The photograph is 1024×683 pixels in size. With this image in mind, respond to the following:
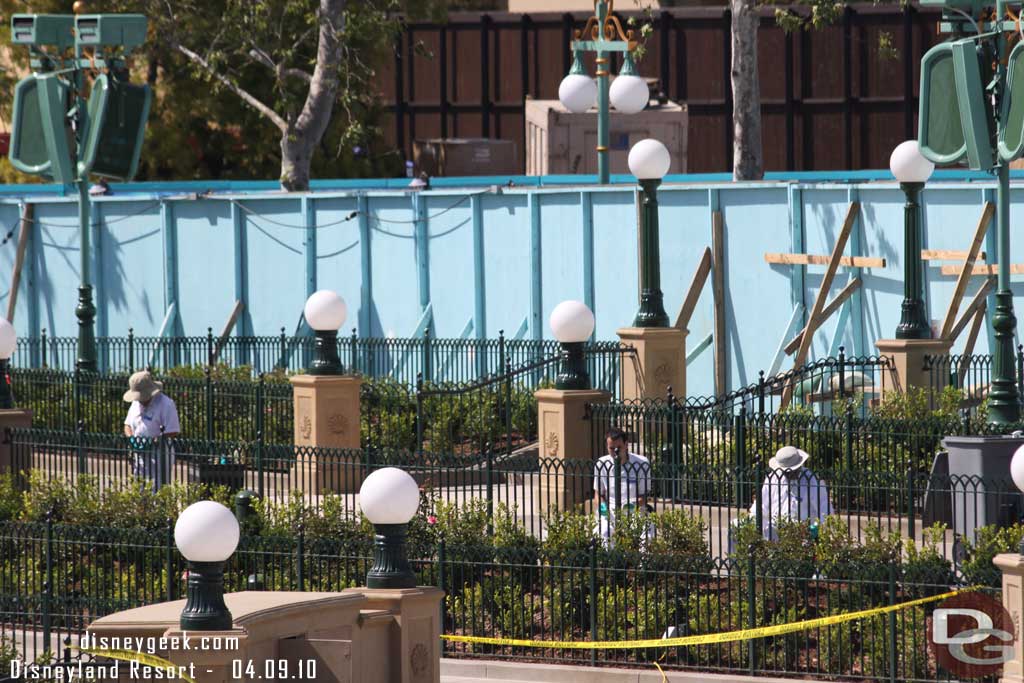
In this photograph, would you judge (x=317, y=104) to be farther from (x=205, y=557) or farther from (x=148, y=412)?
(x=205, y=557)

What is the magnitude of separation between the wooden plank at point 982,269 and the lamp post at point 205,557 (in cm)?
1270

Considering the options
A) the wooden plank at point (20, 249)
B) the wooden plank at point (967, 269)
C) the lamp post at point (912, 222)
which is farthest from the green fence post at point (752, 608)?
the wooden plank at point (20, 249)

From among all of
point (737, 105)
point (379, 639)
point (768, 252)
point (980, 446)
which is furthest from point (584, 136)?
point (379, 639)

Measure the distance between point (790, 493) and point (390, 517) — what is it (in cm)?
396

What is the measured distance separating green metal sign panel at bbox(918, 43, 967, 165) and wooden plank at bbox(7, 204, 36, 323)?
51.8 feet

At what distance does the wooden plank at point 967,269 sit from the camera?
20.0 m

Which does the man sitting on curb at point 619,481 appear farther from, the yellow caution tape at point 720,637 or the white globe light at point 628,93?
the white globe light at point 628,93

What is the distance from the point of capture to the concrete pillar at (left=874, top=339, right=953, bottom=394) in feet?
60.4

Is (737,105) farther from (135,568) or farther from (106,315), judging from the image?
(135,568)

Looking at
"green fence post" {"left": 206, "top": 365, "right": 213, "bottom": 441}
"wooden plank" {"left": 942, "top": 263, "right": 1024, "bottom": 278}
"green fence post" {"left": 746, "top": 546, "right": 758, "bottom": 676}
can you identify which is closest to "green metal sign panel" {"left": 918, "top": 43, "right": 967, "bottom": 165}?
"wooden plank" {"left": 942, "top": 263, "right": 1024, "bottom": 278}

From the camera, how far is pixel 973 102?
15602 mm

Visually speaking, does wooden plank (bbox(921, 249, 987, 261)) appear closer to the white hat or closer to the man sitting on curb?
the man sitting on curb

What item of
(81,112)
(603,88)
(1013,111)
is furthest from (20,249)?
(1013,111)

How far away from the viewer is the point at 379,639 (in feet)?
35.6
